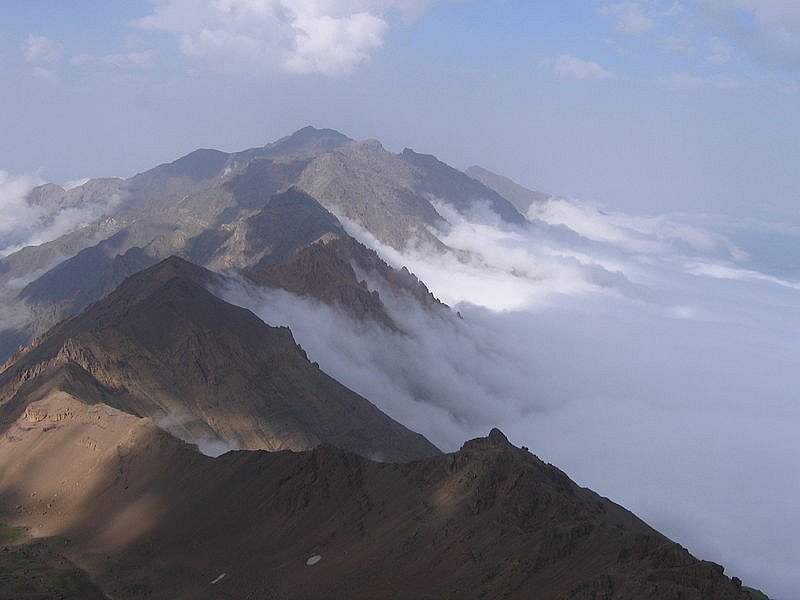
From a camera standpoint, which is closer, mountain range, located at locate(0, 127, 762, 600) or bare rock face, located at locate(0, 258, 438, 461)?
mountain range, located at locate(0, 127, 762, 600)

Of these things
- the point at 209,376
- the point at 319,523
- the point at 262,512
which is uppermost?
the point at 209,376

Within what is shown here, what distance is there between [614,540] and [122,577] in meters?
50.1

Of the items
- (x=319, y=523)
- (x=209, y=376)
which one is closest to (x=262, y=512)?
(x=319, y=523)

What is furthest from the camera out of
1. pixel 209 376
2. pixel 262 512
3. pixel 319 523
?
pixel 209 376

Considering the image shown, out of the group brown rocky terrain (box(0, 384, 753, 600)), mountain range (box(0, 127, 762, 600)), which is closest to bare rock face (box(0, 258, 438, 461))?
mountain range (box(0, 127, 762, 600))

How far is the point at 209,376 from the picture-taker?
165000 mm

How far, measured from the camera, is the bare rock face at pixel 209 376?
501ft

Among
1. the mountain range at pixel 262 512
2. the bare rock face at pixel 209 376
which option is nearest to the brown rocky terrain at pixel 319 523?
the mountain range at pixel 262 512

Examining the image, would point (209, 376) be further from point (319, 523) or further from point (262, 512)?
point (319, 523)

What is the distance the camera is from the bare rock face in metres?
153

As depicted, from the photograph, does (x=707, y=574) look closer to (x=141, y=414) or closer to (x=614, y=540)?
(x=614, y=540)

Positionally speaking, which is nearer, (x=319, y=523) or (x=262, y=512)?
(x=319, y=523)

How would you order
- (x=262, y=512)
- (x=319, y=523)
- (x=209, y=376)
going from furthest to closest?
(x=209, y=376)
(x=262, y=512)
(x=319, y=523)

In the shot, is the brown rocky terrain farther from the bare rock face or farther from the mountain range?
the bare rock face
